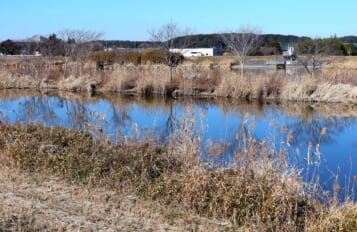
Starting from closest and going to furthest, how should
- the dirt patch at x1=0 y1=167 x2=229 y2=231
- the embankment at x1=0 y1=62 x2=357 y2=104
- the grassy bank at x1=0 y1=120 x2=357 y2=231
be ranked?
the dirt patch at x1=0 y1=167 x2=229 y2=231 < the grassy bank at x1=0 y1=120 x2=357 y2=231 < the embankment at x1=0 y1=62 x2=357 y2=104

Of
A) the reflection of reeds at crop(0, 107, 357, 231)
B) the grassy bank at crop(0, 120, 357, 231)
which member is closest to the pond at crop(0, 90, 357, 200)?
the reflection of reeds at crop(0, 107, 357, 231)

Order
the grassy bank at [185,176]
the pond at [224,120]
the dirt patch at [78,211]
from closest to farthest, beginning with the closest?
the dirt patch at [78,211] < the grassy bank at [185,176] < the pond at [224,120]

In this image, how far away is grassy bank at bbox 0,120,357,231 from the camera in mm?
4891

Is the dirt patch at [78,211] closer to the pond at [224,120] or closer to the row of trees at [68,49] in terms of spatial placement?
the pond at [224,120]

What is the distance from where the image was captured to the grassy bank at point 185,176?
4.89 m

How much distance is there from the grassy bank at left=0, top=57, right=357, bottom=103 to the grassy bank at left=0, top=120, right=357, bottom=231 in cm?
1269

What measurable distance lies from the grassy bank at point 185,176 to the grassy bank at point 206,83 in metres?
12.7

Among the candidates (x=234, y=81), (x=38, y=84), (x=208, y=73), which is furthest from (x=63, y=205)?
(x=38, y=84)

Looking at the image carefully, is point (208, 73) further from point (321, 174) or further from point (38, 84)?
point (321, 174)

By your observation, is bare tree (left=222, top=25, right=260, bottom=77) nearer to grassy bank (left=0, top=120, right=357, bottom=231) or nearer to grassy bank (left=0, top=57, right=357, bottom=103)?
grassy bank (left=0, top=57, right=357, bottom=103)

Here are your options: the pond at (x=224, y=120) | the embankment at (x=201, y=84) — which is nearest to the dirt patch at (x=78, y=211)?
the pond at (x=224, y=120)

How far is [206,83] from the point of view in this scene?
72.2ft

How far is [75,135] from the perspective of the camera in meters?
7.62

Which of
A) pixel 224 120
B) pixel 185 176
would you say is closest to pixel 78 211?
pixel 185 176
